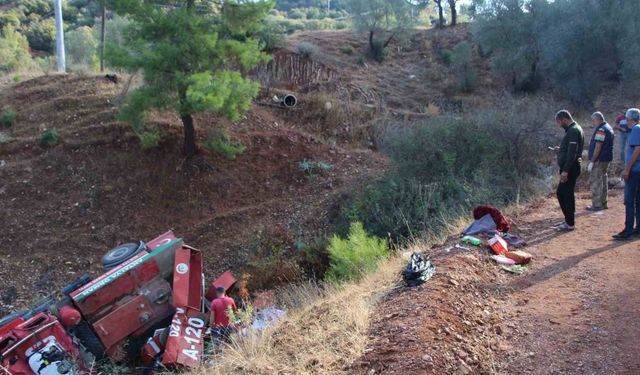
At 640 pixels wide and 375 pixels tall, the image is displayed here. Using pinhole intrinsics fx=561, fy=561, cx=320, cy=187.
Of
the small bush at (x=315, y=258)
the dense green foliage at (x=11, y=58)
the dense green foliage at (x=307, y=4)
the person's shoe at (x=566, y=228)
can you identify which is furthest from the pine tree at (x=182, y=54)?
the dense green foliage at (x=307, y=4)

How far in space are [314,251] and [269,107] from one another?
27.0 ft

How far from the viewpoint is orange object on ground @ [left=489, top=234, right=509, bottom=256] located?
764 centimetres

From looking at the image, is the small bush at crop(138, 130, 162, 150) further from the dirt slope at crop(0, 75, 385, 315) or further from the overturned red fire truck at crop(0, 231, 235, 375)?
the overturned red fire truck at crop(0, 231, 235, 375)

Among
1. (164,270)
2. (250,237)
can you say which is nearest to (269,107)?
(250,237)

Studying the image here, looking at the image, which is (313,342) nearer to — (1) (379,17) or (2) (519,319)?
(2) (519,319)

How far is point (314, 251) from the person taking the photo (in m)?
13.1

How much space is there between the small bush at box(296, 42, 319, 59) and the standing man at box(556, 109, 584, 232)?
27.4 m

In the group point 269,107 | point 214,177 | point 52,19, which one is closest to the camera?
point 214,177

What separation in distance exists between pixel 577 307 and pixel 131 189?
12.6 m

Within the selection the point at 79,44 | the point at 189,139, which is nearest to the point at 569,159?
the point at 189,139

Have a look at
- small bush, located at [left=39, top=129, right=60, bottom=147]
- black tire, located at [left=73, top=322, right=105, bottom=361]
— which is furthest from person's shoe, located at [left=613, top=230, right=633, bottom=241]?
small bush, located at [left=39, top=129, right=60, bottom=147]

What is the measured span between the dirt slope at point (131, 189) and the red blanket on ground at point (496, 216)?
19.7ft

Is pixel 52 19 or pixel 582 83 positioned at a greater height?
pixel 52 19

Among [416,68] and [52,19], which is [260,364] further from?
[52,19]
